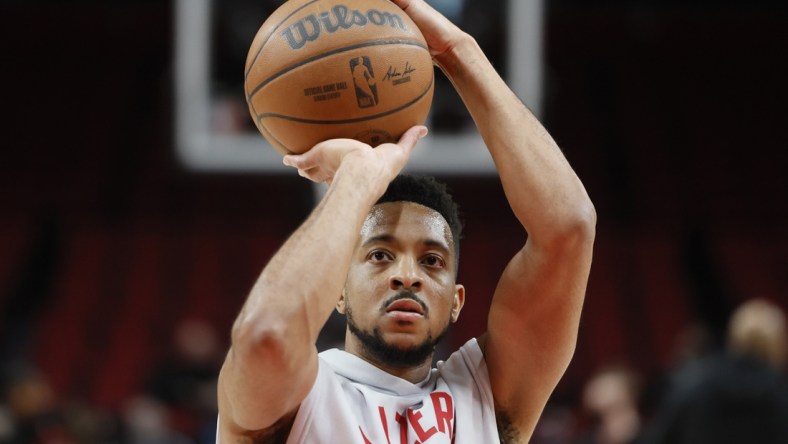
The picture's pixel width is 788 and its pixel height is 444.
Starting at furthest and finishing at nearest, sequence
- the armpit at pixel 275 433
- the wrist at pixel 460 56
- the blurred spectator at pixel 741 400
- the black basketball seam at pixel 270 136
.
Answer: the blurred spectator at pixel 741 400, the wrist at pixel 460 56, the black basketball seam at pixel 270 136, the armpit at pixel 275 433

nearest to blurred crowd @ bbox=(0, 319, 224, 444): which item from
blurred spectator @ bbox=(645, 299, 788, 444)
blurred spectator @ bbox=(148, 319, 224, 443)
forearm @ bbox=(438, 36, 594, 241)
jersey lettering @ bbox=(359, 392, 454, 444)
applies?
blurred spectator @ bbox=(148, 319, 224, 443)

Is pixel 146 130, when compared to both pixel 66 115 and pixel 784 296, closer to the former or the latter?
pixel 66 115

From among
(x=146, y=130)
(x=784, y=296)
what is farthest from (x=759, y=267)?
(x=146, y=130)

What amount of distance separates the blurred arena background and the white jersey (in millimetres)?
4482

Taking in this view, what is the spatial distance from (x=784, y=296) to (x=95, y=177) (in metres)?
7.15

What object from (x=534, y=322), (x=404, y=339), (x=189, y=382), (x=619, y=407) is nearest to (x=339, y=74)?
(x=404, y=339)

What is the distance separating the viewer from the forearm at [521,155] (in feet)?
9.71

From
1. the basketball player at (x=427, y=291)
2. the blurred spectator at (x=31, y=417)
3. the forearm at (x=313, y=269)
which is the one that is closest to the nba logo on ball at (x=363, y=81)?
the basketball player at (x=427, y=291)

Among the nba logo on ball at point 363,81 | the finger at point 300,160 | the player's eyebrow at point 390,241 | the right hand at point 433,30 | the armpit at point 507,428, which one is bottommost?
the armpit at point 507,428

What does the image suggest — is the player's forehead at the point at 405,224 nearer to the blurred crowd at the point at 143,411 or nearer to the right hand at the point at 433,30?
the right hand at the point at 433,30

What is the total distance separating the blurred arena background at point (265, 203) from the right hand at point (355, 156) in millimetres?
4620

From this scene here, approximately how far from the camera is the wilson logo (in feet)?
9.61

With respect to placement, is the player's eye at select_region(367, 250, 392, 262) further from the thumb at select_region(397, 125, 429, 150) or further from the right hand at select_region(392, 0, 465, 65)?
the right hand at select_region(392, 0, 465, 65)

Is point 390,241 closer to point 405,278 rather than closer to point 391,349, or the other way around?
point 405,278
